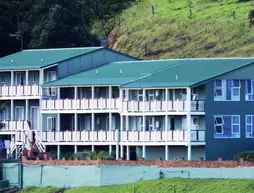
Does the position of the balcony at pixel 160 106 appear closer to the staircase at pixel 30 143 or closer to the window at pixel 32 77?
the staircase at pixel 30 143

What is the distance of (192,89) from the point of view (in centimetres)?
9450

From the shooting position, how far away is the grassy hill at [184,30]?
131125 mm

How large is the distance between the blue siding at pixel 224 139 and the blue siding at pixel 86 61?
14770 mm

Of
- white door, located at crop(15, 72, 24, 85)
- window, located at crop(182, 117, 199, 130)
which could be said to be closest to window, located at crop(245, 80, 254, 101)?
window, located at crop(182, 117, 199, 130)

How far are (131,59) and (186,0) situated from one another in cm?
3947

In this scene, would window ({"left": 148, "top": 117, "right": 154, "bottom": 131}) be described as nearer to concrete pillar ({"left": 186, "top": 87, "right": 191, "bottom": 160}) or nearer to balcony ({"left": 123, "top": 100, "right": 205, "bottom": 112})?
balcony ({"left": 123, "top": 100, "right": 205, "bottom": 112})

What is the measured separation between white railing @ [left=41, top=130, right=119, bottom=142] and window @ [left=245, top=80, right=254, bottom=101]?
9.39 meters

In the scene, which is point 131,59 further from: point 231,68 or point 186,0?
point 186,0

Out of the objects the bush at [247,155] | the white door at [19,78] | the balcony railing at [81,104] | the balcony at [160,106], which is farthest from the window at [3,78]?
the bush at [247,155]

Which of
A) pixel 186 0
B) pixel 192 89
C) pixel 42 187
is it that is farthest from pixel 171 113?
pixel 186 0

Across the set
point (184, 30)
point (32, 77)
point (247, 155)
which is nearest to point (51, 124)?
point (32, 77)

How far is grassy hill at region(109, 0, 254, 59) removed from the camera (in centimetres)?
13112

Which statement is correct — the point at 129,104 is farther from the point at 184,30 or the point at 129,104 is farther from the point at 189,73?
the point at 184,30

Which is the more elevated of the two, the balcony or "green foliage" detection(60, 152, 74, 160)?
the balcony
